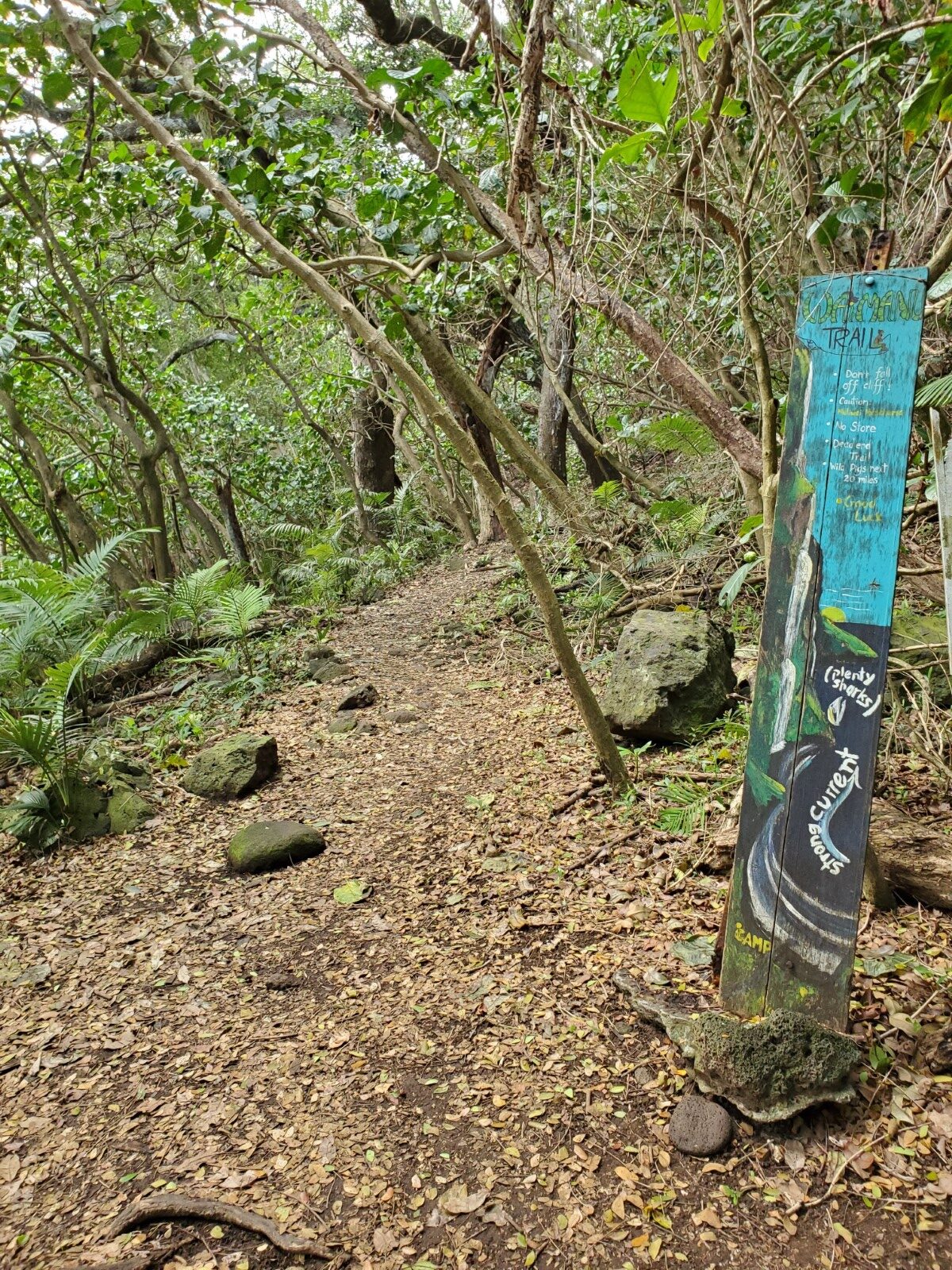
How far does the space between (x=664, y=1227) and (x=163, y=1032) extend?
187 cm

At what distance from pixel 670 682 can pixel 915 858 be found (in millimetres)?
1625

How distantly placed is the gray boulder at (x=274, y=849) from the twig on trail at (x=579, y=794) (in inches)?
48.3

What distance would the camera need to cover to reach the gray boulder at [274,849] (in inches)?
159

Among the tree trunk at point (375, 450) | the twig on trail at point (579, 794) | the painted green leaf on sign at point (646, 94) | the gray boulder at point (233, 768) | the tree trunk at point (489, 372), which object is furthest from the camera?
the tree trunk at point (375, 450)

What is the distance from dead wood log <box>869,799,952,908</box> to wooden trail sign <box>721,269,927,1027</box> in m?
0.73

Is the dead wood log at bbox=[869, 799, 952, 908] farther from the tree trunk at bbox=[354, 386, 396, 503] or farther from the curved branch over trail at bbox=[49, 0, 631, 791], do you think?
the tree trunk at bbox=[354, 386, 396, 503]

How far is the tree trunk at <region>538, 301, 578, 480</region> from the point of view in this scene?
7.44m

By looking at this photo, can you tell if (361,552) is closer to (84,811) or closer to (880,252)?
(84,811)

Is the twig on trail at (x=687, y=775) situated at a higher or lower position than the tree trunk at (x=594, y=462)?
lower

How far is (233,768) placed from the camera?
5.04 m

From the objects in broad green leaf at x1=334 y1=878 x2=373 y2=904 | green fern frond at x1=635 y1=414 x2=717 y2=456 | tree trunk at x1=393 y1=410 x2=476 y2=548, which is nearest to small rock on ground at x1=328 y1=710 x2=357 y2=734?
broad green leaf at x1=334 y1=878 x2=373 y2=904

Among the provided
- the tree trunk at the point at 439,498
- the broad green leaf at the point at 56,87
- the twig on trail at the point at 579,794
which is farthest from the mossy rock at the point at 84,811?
the tree trunk at the point at 439,498

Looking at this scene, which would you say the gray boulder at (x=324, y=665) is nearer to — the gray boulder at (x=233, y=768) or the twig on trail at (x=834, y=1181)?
the gray boulder at (x=233, y=768)

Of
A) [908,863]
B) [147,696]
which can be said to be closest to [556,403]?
[147,696]
